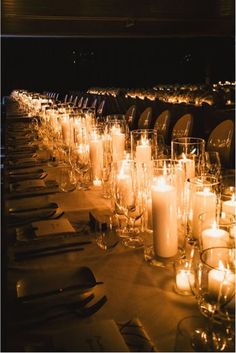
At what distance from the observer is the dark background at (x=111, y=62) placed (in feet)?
43.9

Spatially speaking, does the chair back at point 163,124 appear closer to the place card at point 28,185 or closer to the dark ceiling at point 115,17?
the place card at point 28,185

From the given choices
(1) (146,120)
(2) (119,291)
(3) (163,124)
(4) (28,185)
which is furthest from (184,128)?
(2) (119,291)

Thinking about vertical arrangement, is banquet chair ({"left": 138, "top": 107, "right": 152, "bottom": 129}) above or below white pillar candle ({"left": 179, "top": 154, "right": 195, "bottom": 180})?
above

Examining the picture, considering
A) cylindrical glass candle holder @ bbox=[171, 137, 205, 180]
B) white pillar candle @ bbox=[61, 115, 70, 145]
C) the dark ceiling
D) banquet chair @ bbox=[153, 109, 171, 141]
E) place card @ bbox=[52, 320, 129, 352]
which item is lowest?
place card @ bbox=[52, 320, 129, 352]

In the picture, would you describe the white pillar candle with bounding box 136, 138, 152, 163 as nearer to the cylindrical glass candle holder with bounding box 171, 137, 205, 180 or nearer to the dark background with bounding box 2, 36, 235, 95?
the cylindrical glass candle holder with bounding box 171, 137, 205, 180

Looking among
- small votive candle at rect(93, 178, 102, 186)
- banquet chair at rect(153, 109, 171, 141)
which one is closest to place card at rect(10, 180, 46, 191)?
small votive candle at rect(93, 178, 102, 186)

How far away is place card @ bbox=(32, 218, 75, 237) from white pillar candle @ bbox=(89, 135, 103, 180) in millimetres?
505

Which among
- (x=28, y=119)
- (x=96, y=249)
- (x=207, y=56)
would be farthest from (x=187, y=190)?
(x=207, y=56)

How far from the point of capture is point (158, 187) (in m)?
1.10

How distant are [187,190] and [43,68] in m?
15.2

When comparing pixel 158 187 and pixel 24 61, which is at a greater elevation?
pixel 24 61

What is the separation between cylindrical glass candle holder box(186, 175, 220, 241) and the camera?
1.11 m

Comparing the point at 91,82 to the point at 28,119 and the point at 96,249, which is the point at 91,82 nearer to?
the point at 28,119

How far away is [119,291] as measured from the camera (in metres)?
0.94
